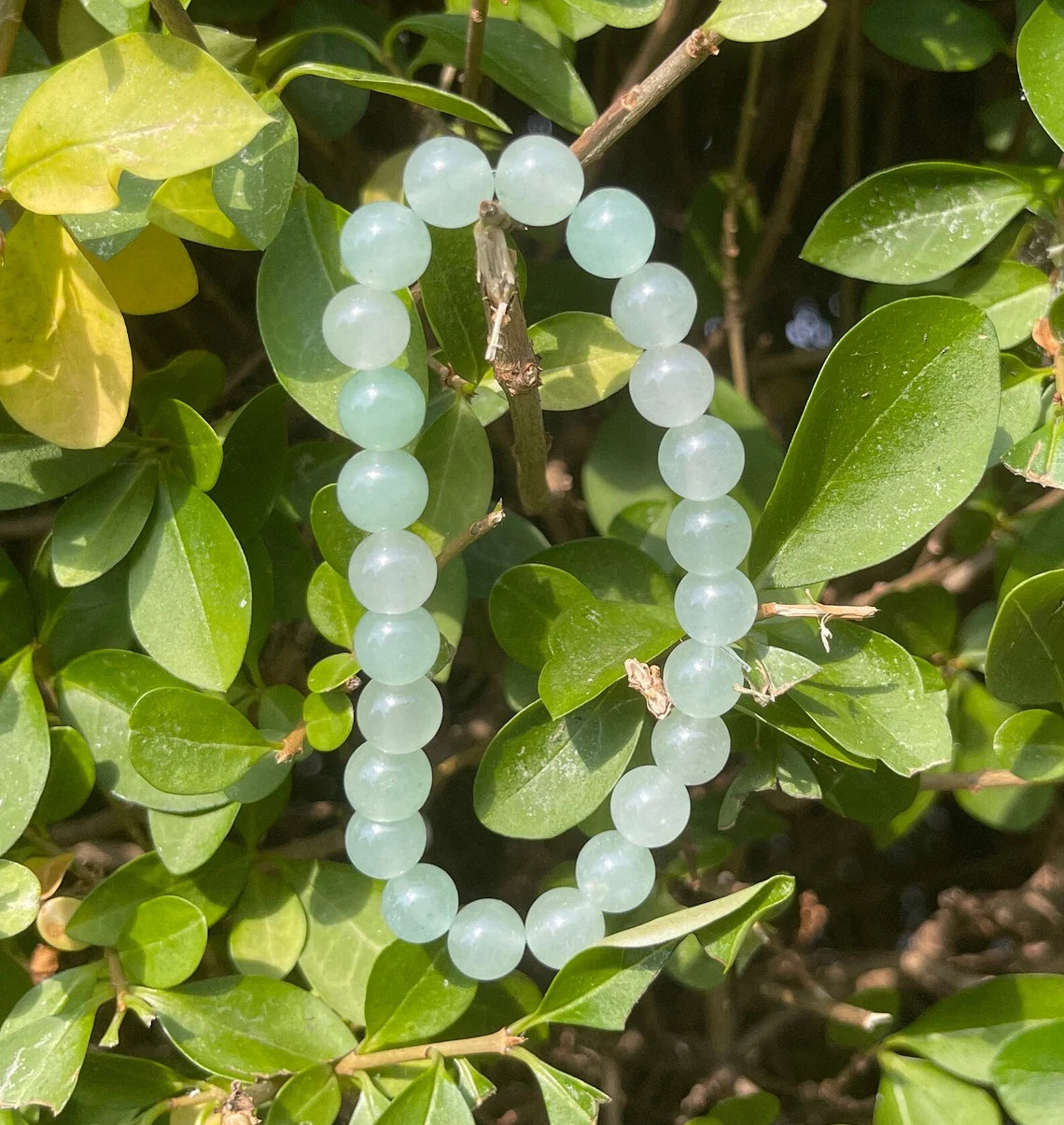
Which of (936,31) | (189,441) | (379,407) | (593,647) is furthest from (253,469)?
(936,31)

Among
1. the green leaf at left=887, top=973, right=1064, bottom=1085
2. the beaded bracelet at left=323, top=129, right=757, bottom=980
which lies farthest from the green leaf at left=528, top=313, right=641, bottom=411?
the green leaf at left=887, top=973, right=1064, bottom=1085

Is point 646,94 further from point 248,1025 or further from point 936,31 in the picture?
point 248,1025

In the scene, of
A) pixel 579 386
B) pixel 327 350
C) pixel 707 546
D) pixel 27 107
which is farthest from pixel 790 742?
pixel 27 107

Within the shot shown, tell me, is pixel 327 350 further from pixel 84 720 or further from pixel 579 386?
pixel 84 720

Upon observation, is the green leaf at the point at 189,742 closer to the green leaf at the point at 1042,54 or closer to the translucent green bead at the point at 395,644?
the translucent green bead at the point at 395,644

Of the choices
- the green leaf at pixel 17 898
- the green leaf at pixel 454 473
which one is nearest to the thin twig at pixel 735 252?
the green leaf at pixel 454 473

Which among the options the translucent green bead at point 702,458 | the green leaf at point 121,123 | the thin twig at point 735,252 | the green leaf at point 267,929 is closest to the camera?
the green leaf at point 121,123

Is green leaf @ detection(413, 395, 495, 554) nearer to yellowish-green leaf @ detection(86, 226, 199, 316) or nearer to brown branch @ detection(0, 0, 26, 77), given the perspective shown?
yellowish-green leaf @ detection(86, 226, 199, 316)
